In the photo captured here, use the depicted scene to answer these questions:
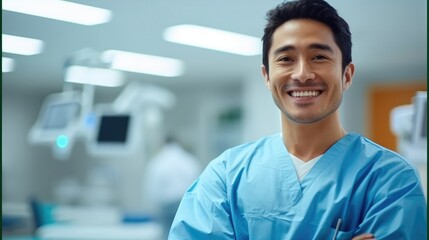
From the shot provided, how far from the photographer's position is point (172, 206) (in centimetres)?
432

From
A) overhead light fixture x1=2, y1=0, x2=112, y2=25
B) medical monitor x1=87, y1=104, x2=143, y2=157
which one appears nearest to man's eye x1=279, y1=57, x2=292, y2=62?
overhead light fixture x1=2, y1=0, x2=112, y2=25

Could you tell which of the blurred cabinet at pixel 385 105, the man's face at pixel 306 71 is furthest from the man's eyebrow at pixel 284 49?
the blurred cabinet at pixel 385 105

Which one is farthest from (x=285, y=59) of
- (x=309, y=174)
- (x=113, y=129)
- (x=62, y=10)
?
(x=113, y=129)

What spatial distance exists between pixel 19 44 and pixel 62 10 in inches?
7.1

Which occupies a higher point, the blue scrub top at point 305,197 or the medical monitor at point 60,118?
the medical monitor at point 60,118

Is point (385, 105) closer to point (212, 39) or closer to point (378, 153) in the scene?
point (212, 39)

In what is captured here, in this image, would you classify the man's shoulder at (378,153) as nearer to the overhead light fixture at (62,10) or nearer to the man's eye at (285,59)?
the man's eye at (285,59)

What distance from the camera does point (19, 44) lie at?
5.98 ft

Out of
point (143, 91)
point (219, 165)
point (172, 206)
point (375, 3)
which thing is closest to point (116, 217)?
point (172, 206)

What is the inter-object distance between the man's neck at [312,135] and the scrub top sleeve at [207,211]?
0.17 metres

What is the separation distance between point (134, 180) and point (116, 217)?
9.61 ft

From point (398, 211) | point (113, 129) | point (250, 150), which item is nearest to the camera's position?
point (398, 211)

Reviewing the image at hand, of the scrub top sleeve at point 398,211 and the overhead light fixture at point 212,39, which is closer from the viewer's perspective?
the scrub top sleeve at point 398,211

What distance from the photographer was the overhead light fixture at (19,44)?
1.73 metres
